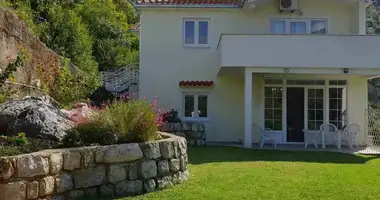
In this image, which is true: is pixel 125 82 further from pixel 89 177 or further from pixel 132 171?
pixel 89 177

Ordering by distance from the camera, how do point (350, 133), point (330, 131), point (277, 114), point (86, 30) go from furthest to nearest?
point (86, 30) < point (277, 114) < point (330, 131) < point (350, 133)

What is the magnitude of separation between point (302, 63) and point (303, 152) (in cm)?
340

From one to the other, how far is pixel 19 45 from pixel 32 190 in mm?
7833

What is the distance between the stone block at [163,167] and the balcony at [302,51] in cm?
851

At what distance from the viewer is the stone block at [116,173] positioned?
22.9ft

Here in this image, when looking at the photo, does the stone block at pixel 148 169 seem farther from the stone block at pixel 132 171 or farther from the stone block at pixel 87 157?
the stone block at pixel 87 157

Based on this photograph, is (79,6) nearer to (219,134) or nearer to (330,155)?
(219,134)

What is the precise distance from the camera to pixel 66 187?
21.3ft

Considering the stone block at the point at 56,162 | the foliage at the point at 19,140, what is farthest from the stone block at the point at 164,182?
Answer: the foliage at the point at 19,140

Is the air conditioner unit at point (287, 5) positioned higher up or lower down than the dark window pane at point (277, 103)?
higher up

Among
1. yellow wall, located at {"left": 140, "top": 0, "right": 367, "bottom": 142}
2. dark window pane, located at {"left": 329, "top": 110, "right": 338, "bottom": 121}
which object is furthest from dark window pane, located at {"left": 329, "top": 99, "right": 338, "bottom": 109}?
yellow wall, located at {"left": 140, "top": 0, "right": 367, "bottom": 142}

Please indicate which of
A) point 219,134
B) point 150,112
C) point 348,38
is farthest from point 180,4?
point 150,112

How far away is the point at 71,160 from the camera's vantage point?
6570 millimetres

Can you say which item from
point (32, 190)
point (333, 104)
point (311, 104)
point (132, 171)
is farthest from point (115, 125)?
point (333, 104)
